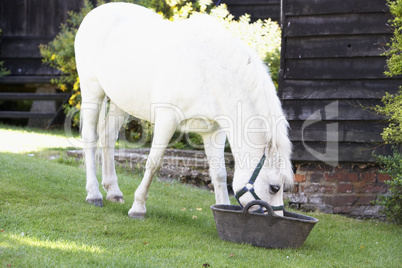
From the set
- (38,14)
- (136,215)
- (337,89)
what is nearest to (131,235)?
(136,215)

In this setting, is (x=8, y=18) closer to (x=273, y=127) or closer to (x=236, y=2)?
(x=236, y=2)

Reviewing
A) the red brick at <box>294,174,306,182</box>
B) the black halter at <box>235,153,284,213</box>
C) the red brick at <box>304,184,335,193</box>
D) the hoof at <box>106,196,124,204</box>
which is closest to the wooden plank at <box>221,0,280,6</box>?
the red brick at <box>294,174,306,182</box>

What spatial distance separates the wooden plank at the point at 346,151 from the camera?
18.2 feet

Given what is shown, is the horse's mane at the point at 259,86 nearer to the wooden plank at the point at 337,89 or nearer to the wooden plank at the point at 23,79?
the wooden plank at the point at 337,89

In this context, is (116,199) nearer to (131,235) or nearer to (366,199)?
(131,235)

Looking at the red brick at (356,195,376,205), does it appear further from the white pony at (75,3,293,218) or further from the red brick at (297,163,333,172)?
the white pony at (75,3,293,218)

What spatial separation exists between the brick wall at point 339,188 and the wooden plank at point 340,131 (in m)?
A: 0.30

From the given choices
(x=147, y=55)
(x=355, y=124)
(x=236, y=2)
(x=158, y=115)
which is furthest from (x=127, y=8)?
(x=236, y=2)

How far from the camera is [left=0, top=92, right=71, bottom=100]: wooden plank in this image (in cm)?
1004

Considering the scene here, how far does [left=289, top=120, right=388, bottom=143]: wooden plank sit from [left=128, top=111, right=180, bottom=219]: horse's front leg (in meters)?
2.00

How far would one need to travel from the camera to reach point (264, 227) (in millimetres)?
3789

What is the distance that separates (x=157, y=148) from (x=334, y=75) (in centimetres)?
242

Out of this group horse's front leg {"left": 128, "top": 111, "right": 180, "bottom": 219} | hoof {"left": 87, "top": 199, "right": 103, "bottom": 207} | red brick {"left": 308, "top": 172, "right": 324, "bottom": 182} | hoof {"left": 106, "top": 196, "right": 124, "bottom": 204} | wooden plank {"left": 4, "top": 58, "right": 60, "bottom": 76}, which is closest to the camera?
horse's front leg {"left": 128, "top": 111, "right": 180, "bottom": 219}

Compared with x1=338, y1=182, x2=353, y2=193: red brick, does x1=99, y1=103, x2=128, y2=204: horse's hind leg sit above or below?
above
